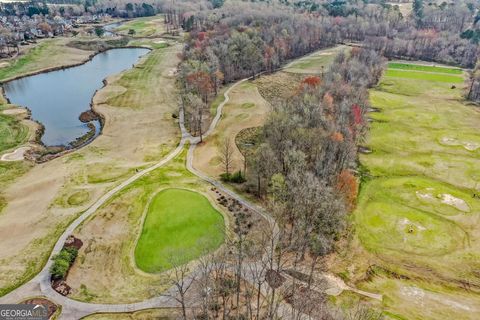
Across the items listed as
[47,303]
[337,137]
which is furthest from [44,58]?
[337,137]

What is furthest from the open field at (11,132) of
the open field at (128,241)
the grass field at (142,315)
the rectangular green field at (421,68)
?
the rectangular green field at (421,68)

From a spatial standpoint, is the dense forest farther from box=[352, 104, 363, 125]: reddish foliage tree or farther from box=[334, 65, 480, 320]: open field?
box=[334, 65, 480, 320]: open field

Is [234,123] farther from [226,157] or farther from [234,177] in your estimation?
[234,177]

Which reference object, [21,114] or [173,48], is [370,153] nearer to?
[21,114]

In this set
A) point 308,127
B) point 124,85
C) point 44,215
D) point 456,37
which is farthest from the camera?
point 456,37

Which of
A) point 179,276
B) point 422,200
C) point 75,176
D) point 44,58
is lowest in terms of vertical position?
point 422,200

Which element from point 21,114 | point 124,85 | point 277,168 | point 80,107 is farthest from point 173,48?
point 277,168
